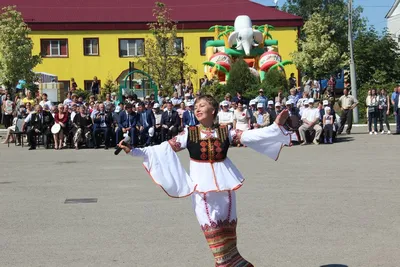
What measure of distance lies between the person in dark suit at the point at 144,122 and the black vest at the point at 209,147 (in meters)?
17.8

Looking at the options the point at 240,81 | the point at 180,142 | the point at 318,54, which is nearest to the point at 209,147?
the point at 180,142

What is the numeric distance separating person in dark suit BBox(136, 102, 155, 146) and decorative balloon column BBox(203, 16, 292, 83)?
56.7 ft

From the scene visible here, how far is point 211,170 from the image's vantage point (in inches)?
299

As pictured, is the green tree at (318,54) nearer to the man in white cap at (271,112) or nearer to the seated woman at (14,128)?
the man in white cap at (271,112)

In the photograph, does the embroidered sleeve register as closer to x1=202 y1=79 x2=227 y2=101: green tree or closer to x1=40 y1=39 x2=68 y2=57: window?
x1=202 y1=79 x2=227 y2=101: green tree

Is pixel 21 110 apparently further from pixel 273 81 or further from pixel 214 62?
pixel 214 62

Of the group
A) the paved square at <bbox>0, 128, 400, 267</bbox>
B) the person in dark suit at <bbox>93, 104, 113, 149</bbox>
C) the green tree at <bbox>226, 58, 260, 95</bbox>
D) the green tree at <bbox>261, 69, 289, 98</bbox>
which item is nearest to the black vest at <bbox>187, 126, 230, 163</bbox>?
the paved square at <bbox>0, 128, 400, 267</bbox>

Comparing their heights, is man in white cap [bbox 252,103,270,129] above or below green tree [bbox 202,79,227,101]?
below

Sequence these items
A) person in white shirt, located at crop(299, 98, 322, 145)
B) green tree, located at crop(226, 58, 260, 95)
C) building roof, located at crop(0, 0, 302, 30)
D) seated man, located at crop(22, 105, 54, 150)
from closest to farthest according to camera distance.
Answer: person in white shirt, located at crop(299, 98, 322, 145), seated man, located at crop(22, 105, 54, 150), green tree, located at crop(226, 58, 260, 95), building roof, located at crop(0, 0, 302, 30)

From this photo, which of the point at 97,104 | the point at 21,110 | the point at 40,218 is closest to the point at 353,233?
the point at 40,218

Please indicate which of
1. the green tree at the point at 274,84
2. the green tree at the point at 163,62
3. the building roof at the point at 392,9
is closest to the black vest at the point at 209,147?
the green tree at the point at 274,84

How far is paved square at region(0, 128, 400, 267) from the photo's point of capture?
28.7 feet

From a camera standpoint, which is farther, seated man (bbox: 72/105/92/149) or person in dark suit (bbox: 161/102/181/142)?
person in dark suit (bbox: 161/102/181/142)

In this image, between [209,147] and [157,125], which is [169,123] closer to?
[157,125]
